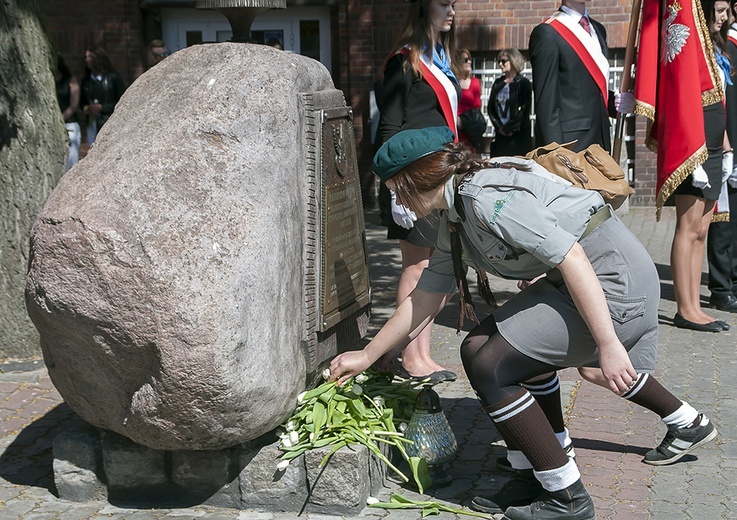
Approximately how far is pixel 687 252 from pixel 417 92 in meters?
2.36

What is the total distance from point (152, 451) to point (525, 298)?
5.10 ft

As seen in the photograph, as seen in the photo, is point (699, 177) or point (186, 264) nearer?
point (186, 264)

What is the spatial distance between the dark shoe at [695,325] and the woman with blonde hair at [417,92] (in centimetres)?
200

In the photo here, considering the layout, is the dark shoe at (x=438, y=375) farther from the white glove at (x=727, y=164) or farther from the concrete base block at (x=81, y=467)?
the white glove at (x=727, y=164)

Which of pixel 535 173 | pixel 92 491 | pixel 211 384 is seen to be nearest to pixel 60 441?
pixel 92 491

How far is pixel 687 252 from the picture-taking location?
21.2 feet

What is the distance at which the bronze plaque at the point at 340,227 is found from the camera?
4.17m

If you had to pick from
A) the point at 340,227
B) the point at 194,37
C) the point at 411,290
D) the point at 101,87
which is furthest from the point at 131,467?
the point at 194,37

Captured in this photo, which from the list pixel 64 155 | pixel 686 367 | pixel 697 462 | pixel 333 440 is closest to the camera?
pixel 333 440

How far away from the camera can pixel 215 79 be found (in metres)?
3.87

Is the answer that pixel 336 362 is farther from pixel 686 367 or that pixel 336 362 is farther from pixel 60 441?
pixel 686 367

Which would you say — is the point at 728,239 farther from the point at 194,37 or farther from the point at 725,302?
the point at 194,37

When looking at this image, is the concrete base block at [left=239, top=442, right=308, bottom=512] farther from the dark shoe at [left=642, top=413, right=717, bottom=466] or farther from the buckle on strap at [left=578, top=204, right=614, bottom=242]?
the dark shoe at [left=642, top=413, right=717, bottom=466]

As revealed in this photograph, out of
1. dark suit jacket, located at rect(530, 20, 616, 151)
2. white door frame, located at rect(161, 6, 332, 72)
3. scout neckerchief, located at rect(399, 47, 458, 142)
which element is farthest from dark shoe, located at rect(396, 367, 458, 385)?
white door frame, located at rect(161, 6, 332, 72)
